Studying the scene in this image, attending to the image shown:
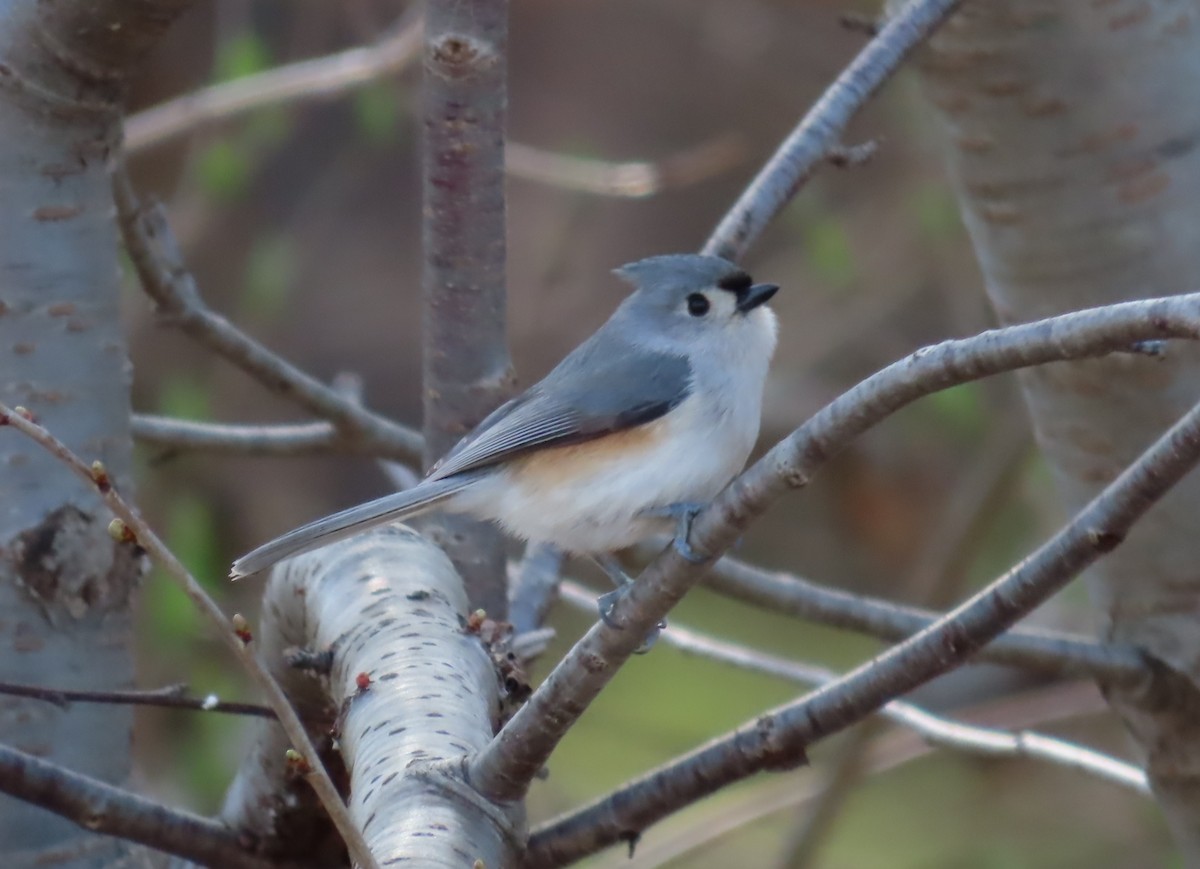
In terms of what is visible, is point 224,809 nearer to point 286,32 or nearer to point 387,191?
point 286,32

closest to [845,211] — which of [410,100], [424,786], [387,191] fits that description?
[410,100]

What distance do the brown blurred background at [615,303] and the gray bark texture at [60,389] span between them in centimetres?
156

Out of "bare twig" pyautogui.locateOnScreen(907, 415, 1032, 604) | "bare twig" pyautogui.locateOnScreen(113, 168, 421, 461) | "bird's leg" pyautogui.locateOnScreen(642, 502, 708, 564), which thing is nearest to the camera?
"bird's leg" pyautogui.locateOnScreen(642, 502, 708, 564)

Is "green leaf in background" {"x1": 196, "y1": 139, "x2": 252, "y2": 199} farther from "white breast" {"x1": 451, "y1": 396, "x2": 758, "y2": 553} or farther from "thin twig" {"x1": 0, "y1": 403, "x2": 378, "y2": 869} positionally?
"thin twig" {"x1": 0, "y1": 403, "x2": 378, "y2": 869}

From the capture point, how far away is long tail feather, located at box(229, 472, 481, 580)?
5.44 feet

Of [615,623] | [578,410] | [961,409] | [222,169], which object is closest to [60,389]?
[578,410]

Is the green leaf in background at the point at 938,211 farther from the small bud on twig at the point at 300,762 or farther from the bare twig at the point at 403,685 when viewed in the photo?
the small bud on twig at the point at 300,762

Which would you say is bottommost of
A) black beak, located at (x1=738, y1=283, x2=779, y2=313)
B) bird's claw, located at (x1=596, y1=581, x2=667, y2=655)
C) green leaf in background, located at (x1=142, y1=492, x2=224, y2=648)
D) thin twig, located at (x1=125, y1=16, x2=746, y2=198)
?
bird's claw, located at (x1=596, y1=581, x2=667, y2=655)

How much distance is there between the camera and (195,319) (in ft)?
7.04

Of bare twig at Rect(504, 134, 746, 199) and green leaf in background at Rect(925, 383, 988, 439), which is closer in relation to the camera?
bare twig at Rect(504, 134, 746, 199)

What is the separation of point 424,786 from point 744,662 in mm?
1139

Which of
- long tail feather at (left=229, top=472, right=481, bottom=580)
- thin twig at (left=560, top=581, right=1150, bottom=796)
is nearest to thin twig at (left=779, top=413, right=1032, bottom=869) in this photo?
thin twig at (left=560, top=581, right=1150, bottom=796)

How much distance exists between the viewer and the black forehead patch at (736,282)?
2148mm

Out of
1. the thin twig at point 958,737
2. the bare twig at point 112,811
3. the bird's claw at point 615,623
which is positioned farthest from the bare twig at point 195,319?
the bare twig at point 112,811
